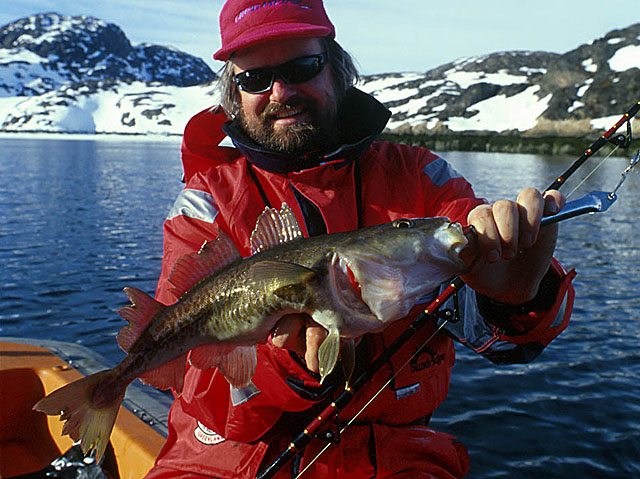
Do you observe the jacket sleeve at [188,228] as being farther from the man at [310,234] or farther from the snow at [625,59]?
the snow at [625,59]

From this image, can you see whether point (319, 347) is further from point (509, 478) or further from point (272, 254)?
point (509, 478)

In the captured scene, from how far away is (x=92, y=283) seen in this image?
54.3 feet

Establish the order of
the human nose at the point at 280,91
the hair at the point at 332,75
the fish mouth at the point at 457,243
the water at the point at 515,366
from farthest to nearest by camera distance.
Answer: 1. the water at the point at 515,366
2. the hair at the point at 332,75
3. the human nose at the point at 280,91
4. the fish mouth at the point at 457,243

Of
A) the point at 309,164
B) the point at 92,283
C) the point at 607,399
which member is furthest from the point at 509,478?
the point at 92,283

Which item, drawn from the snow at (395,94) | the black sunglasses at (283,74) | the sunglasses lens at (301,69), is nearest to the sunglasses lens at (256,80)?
the black sunglasses at (283,74)

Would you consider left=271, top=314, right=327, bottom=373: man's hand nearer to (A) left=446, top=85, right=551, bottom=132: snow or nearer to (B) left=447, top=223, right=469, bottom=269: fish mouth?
(B) left=447, top=223, right=469, bottom=269: fish mouth

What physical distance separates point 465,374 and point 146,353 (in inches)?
361

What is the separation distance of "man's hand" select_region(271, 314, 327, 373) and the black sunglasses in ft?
7.09

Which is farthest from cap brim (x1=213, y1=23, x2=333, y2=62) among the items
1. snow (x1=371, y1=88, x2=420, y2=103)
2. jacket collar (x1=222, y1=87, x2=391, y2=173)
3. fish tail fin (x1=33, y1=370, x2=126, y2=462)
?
snow (x1=371, y1=88, x2=420, y2=103)

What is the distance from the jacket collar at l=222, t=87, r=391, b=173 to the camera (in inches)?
164

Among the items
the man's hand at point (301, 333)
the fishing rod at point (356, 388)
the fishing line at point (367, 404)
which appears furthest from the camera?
the fishing line at point (367, 404)

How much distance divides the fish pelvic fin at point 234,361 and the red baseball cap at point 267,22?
7.76 feet

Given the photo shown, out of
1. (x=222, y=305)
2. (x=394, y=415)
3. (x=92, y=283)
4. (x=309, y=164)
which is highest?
(x=309, y=164)

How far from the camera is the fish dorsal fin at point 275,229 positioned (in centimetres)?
321
